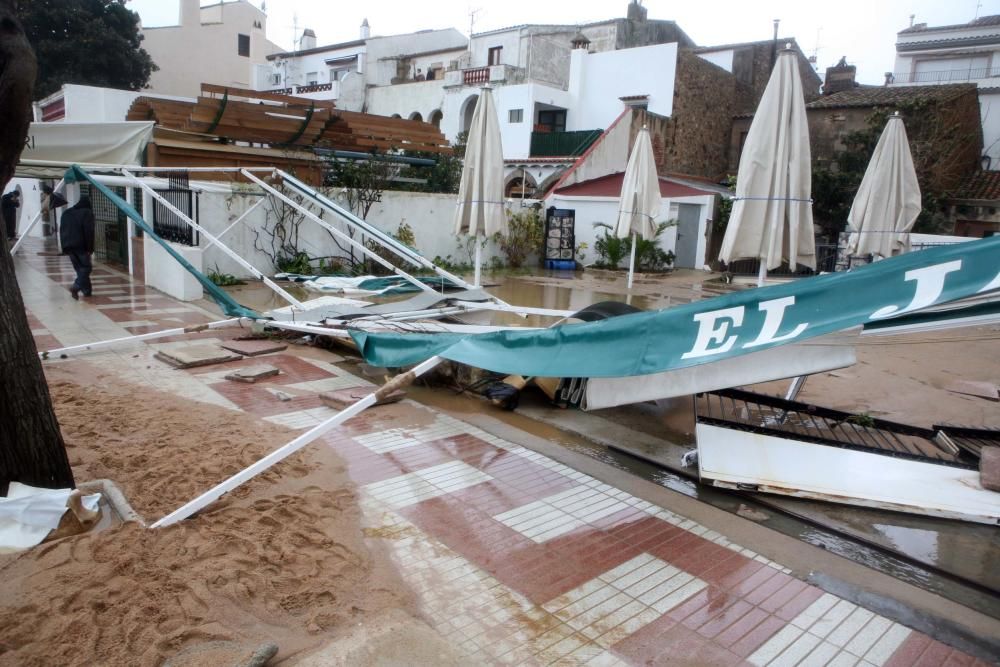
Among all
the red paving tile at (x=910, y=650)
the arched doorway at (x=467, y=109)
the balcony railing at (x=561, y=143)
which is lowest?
the red paving tile at (x=910, y=650)

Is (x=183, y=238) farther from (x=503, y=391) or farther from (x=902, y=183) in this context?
(x=902, y=183)

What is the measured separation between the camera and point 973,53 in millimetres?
Answer: 34844

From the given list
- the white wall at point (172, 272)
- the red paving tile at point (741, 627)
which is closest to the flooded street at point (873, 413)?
the white wall at point (172, 272)

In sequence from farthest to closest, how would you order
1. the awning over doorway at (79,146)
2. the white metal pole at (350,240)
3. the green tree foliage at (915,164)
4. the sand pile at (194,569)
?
the green tree foliage at (915,164) → the awning over doorway at (79,146) → the white metal pole at (350,240) → the sand pile at (194,569)

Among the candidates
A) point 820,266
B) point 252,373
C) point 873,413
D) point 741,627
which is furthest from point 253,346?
point 820,266

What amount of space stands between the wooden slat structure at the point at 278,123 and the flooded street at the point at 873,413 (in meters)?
3.70

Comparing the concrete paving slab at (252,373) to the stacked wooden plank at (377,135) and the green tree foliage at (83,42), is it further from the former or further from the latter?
the green tree foliage at (83,42)

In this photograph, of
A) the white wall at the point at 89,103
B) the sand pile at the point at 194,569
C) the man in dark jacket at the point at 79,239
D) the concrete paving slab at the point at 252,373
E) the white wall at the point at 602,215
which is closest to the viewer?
the sand pile at the point at 194,569

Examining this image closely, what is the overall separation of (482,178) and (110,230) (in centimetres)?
1091

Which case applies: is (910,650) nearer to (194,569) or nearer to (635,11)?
(194,569)

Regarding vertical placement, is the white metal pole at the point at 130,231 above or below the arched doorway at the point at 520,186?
below

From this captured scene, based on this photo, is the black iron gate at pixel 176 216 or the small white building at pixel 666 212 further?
the small white building at pixel 666 212

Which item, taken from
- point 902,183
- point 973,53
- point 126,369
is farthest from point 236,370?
point 973,53

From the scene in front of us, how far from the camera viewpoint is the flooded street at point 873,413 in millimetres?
4027
